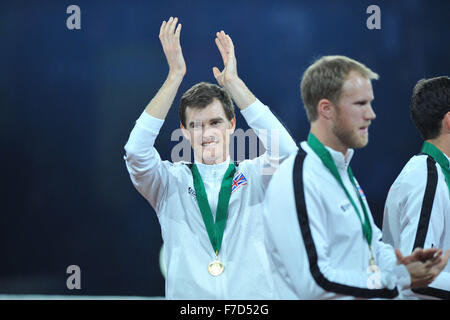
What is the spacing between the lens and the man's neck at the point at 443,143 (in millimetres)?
2658

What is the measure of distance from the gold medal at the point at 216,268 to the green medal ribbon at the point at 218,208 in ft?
0.15

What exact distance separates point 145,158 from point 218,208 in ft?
1.34

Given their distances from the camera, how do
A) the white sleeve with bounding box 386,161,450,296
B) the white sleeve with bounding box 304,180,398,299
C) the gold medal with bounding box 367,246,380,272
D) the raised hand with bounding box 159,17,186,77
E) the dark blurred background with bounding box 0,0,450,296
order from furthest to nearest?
1. the dark blurred background with bounding box 0,0,450,296
2. the raised hand with bounding box 159,17,186,77
3. the white sleeve with bounding box 386,161,450,296
4. the gold medal with bounding box 367,246,380,272
5. the white sleeve with bounding box 304,180,398,299

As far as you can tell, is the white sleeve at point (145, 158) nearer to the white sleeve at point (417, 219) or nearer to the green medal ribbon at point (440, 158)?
the white sleeve at point (417, 219)

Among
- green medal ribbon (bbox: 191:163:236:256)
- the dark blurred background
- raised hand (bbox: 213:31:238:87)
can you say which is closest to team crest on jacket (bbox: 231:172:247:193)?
green medal ribbon (bbox: 191:163:236:256)

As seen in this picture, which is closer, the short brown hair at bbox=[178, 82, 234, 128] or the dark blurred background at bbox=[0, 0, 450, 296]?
the short brown hair at bbox=[178, 82, 234, 128]

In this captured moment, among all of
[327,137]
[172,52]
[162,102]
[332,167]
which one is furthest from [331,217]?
[172,52]

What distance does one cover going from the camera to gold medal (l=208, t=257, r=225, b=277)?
2346mm

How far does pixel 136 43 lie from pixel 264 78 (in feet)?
3.55

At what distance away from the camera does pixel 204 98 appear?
2.61 meters

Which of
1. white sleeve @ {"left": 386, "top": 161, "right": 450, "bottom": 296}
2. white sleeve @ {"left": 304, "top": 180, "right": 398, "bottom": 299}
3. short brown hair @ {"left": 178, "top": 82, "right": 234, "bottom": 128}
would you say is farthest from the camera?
short brown hair @ {"left": 178, "top": 82, "right": 234, "bottom": 128}

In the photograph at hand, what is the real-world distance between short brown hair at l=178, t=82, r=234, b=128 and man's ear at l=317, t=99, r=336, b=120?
838 mm

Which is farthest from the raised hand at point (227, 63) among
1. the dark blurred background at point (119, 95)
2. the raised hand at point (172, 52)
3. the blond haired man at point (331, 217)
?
the dark blurred background at point (119, 95)

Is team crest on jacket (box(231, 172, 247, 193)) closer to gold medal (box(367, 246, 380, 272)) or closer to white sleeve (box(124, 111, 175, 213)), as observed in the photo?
white sleeve (box(124, 111, 175, 213))
